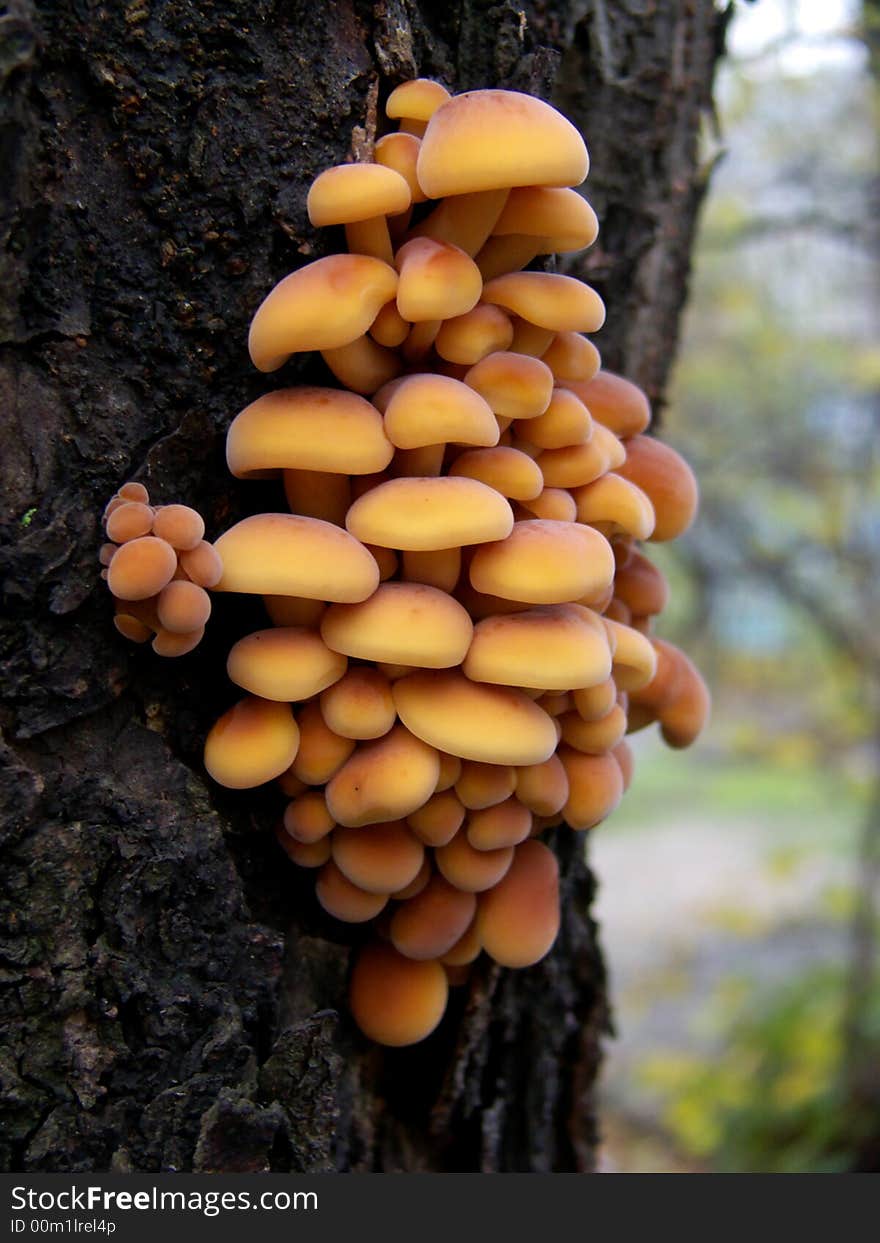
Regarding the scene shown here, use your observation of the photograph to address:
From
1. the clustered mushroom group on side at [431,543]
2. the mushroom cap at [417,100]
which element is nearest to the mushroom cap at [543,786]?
the clustered mushroom group on side at [431,543]

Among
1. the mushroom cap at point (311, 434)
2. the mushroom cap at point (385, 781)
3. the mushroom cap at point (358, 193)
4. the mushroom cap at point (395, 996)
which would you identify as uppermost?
the mushroom cap at point (358, 193)

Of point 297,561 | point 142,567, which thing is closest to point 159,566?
point 142,567

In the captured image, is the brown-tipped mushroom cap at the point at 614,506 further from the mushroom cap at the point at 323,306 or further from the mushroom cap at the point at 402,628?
the mushroom cap at the point at 323,306

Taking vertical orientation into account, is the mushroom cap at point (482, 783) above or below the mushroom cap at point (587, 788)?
above

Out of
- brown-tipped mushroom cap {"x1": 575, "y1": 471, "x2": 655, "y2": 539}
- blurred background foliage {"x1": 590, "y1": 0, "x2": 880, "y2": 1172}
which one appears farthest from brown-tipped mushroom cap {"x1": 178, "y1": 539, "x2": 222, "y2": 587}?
blurred background foliage {"x1": 590, "y1": 0, "x2": 880, "y2": 1172}

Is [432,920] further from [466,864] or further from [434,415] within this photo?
[434,415]

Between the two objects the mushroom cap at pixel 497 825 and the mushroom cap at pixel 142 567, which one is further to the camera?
the mushroom cap at pixel 497 825
